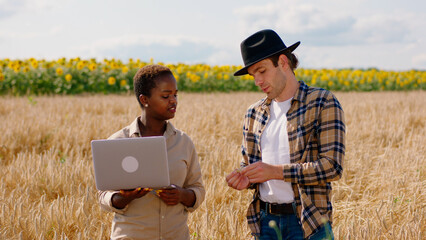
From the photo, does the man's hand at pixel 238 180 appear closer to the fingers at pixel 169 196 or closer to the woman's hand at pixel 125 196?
the fingers at pixel 169 196

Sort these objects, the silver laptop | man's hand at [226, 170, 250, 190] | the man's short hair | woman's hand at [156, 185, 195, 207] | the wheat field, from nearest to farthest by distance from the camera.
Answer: the silver laptop < woman's hand at [156, 185, 195, 207] < man's hand at [226, 170, 250, 190] < the man's short hair < the wheat field

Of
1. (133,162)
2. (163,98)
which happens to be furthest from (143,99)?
(133,162)

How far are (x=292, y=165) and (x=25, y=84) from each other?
550 inches

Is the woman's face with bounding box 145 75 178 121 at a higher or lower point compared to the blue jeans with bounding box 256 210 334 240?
higher

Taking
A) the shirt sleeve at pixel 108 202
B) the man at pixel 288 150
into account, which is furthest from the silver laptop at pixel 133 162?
the man at pixel 288 150

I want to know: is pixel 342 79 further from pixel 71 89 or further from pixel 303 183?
pixel 303 183

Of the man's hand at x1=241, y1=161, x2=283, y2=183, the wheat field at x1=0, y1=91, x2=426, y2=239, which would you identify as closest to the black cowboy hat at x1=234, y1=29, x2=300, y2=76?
the man's hand at x1=241, y1=161, x2=283, y2=183

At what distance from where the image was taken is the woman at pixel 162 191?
7.24 feet

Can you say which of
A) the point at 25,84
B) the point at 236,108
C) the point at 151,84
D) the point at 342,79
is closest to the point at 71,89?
the point at 25,84

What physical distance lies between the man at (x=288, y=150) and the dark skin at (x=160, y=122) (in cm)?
27

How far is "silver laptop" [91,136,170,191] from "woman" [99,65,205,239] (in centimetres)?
9

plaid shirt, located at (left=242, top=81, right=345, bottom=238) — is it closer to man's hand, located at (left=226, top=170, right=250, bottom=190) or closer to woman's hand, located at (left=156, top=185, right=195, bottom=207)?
man's hand, located at (left=226, top=170, right=250, bottom=190)

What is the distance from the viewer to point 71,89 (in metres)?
14.8

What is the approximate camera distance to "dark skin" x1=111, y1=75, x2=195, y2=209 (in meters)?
2.14
